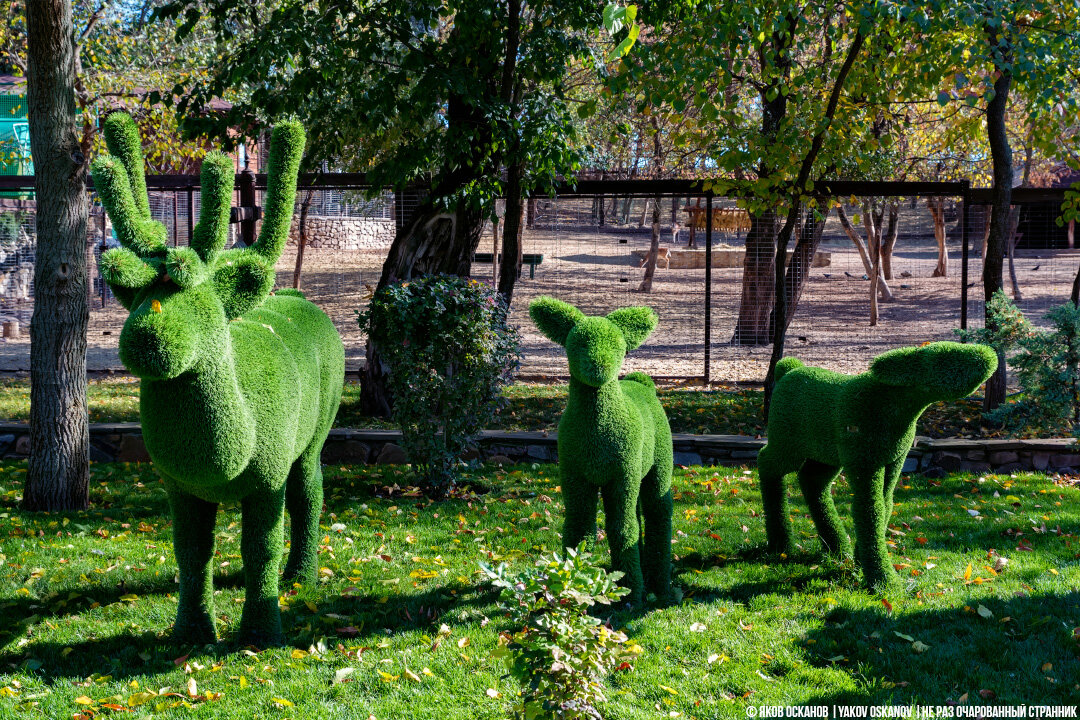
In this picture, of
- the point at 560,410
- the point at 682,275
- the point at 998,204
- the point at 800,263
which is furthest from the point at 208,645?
the point at 682,275

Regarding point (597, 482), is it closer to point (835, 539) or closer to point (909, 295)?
point (835, 539)

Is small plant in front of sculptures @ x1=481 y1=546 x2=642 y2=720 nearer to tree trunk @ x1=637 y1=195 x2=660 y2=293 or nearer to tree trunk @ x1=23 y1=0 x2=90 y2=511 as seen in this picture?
tree trunk @ x1=23 y1=0 x2=90 y2=511

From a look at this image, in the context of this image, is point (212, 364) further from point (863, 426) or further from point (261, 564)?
point (863, 426)

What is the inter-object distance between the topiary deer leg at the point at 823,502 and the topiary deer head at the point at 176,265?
3.36 meters

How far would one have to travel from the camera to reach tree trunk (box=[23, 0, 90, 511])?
6.22 m

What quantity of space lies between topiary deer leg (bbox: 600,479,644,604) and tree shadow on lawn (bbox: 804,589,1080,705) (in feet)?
3.00

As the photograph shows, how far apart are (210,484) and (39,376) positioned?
3545 mm

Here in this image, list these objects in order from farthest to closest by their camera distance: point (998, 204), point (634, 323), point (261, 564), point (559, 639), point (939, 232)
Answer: point (939, 232)
point (998, 204)
point (634, 323)
point (261, 564)
point (559, 639)

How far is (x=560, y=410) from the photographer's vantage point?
9836 mm

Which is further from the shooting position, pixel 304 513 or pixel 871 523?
pixel 304 513

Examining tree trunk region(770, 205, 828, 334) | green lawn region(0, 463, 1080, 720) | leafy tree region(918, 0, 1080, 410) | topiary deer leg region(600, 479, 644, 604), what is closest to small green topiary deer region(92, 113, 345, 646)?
green lawn region(0, 463, 1080, 720)

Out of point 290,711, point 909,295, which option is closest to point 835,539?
point 290,711

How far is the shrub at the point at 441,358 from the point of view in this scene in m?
6.72

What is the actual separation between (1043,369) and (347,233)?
53.8ft
